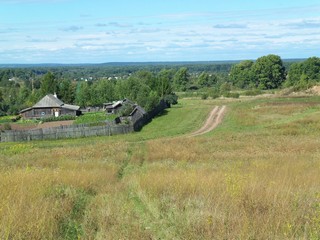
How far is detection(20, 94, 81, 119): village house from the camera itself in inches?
2753

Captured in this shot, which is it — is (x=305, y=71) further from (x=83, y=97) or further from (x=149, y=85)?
(x=83, y=97)

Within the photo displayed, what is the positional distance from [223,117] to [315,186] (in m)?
47.1

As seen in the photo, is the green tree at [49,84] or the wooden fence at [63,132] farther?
the green tree at [49,84]

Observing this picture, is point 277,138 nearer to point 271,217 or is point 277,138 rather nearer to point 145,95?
point 271,217

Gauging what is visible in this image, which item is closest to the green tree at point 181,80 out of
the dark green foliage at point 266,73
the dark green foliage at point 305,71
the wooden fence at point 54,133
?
the dark green foliage at point 266,73

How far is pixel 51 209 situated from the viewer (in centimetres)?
657

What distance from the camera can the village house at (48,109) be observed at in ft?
229

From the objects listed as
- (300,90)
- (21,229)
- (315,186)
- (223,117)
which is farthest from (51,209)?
(300,90)

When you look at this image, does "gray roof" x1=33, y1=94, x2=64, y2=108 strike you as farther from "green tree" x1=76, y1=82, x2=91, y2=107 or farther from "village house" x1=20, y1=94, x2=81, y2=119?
"green tree" x1=76, y1=82, x2=91, y2=107

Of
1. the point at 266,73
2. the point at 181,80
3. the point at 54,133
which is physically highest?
the point at 266,73

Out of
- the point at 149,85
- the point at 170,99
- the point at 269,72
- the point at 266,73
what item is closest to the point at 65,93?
the point at 149,85

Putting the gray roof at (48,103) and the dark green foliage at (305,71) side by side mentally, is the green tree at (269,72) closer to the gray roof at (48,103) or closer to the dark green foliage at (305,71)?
the dark green foliage at (305,71)

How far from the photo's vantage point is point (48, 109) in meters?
70.4

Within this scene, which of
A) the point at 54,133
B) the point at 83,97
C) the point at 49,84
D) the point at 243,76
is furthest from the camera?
the point at 243,76
